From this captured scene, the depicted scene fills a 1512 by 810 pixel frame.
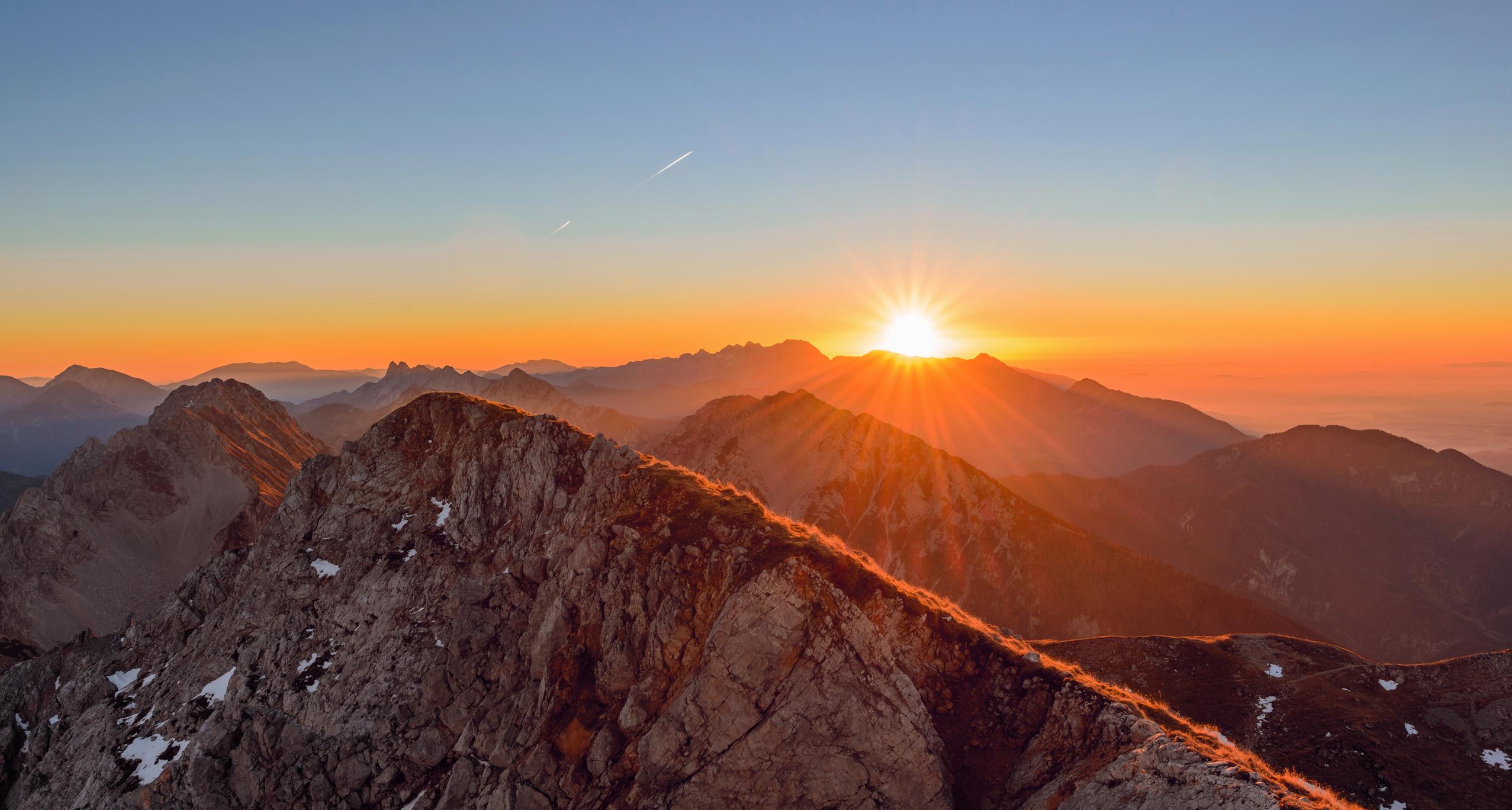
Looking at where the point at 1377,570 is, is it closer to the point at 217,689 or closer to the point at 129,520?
the point at 217,689

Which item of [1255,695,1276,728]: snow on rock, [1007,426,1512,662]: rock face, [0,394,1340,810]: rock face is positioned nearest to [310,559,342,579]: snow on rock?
[0,394,1340,810]: rock face

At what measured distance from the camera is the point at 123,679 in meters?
57.0

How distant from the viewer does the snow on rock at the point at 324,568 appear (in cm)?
5055

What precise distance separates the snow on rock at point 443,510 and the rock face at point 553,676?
0.82 ft

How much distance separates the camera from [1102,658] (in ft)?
202

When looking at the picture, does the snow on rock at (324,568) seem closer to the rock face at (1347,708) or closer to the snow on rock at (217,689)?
the snow on rock at (217,689)

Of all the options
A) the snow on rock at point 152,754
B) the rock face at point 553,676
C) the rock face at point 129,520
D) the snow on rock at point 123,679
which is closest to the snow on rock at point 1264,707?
the rock face at point 553,676

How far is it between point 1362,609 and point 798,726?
20601 centimetres

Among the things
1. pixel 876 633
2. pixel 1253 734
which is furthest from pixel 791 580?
pixel 1253 734

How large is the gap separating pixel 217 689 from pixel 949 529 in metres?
116

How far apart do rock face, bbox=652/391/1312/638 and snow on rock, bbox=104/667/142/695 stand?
3312 inches

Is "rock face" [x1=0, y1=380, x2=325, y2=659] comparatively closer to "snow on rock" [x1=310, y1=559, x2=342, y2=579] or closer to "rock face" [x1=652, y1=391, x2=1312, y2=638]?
"snow on rock" [x1=310, y1=559, x2=342, y2=579]

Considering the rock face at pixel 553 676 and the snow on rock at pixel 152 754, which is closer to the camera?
the rock face at pixel 553 676

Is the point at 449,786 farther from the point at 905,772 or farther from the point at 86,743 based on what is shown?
the point at 86,743
